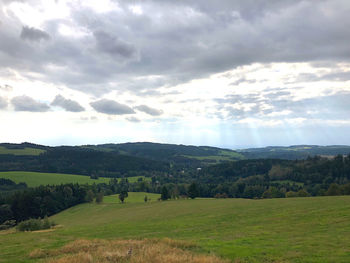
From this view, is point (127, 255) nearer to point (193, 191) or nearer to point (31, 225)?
point (31, 225)

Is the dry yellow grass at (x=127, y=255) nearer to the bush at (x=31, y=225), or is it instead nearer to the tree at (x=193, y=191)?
the bush at (x=31, y=225)

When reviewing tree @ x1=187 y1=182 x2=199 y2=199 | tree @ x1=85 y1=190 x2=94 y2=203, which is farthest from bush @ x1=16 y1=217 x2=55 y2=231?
tree @ x1=85 y1=190 x2=94 y2=203

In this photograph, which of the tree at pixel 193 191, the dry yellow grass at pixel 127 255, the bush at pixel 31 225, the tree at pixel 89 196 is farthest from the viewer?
the tree at pixel 89 196

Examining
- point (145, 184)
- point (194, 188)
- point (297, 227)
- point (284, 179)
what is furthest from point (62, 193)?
point (284, 179)

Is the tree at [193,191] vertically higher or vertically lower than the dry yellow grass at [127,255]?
lower

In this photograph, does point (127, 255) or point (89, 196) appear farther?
point (89, 196)

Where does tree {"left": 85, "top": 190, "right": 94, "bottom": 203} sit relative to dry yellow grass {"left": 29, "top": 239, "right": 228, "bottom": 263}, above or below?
below

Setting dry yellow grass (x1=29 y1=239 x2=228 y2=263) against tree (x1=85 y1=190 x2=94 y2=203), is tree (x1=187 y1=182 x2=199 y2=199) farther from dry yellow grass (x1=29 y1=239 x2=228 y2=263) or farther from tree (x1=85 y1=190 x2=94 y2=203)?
dry yellow grass (x1=29 y1=239 x2=228 y2=263)

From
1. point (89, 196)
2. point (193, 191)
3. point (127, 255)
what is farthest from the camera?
point (89, 196)

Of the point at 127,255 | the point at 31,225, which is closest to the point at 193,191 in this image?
the point at 31,225

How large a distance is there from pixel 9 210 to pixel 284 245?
10757 centimetres

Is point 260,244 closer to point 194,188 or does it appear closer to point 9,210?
point 194,188

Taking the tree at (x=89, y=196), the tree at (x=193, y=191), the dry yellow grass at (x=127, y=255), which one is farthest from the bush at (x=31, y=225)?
the tree at (x=89, y=196)

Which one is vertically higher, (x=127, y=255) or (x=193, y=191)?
(x=127, y=255)
